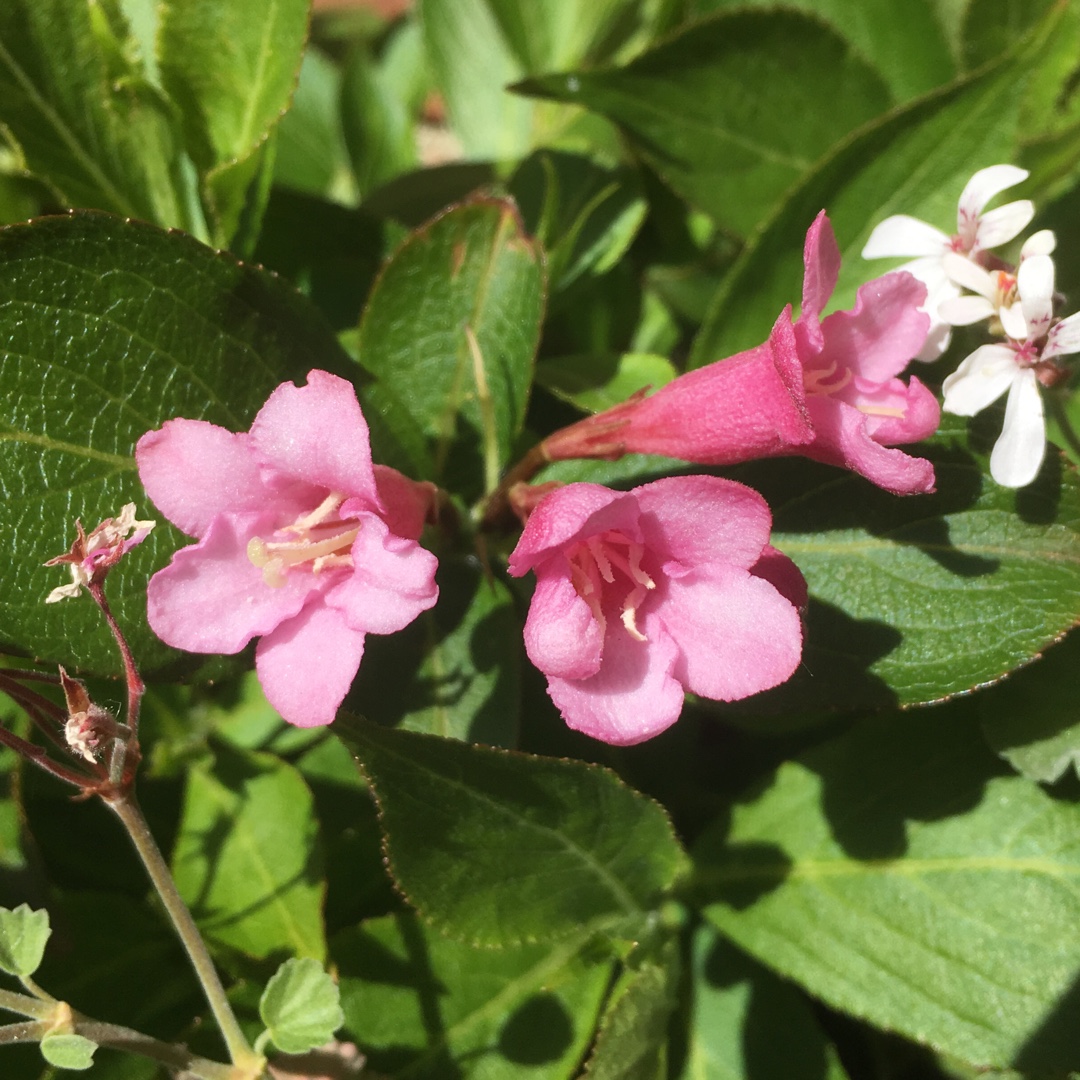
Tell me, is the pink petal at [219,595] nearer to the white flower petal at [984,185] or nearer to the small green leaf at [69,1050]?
the small green leaf at [69,1050]

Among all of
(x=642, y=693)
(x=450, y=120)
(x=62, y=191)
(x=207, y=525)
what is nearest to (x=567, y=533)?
(x=642, y=693)

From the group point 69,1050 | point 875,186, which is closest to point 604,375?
point 875,186

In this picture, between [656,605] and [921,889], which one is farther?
[921,889]

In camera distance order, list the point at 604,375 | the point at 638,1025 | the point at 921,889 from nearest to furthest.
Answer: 1. the point at 638,1025
2. the point at 921,889
3. the point at 604,375

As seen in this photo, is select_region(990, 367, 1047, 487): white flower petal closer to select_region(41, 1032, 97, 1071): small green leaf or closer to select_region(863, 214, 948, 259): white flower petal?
select_region(863, 214, 948, 259): white flower petal

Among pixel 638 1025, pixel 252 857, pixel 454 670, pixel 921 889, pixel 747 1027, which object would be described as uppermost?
pixel 454 670

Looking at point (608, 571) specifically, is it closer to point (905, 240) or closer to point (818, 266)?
point (818, 266)

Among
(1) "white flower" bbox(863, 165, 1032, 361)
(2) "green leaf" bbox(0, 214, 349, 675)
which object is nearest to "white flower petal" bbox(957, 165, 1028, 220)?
(1) "white flower" bbox(863, 165, 1032, 361)

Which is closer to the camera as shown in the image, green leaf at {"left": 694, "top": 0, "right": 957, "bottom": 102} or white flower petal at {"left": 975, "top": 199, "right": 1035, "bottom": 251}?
white flower petal at {"left": 975, "top": 199, "right": 1035, "bottom": 251}
